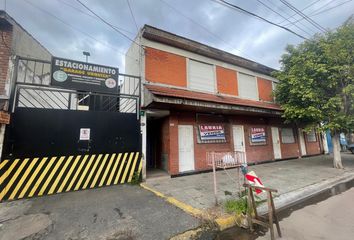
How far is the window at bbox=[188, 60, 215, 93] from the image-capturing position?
9.30m

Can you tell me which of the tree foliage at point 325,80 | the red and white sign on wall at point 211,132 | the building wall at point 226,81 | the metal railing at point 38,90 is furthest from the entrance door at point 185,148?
the tree foliage at point 325,80

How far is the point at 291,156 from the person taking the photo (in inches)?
489

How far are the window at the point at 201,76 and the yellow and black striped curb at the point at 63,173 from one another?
4.85m

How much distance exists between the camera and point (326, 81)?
875 centimetres

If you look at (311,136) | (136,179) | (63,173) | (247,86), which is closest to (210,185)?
(136,179)

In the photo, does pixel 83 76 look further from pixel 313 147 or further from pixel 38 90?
pixel 313 147

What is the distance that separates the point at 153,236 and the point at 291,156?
12.7 metres

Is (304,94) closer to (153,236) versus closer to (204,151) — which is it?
(204,151)

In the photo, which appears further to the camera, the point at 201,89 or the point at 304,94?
the point at 201,89

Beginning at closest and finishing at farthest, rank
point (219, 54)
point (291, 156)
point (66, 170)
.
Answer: point (66, 170) < point (219, 54) < point (291, 156)

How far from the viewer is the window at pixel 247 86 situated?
1104 centimetres

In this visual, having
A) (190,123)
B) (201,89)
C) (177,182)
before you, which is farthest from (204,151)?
(201,89)

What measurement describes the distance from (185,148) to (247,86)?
6412 mm

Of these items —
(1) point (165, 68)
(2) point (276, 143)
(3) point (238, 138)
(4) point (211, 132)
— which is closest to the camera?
(1) point (165, 68)
